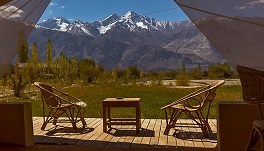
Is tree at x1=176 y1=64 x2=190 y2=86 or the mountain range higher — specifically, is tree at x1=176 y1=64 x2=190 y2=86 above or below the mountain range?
below

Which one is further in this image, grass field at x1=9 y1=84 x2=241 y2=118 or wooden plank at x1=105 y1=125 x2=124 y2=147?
grass field at x1=9 y1=84 x2=241 y2=118

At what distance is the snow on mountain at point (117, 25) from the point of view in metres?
97.6

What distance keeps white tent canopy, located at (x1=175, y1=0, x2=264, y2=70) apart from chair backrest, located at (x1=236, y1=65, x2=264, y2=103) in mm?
624

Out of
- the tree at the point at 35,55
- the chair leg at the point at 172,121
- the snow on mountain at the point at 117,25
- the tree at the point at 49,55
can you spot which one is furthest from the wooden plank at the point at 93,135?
the snow on mountain at the point at 117,25

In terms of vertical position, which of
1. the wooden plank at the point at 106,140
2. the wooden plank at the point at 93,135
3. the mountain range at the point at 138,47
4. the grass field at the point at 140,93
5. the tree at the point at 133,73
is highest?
the mountain range at the point at 138,47

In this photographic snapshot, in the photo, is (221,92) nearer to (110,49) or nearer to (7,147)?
(7,147)

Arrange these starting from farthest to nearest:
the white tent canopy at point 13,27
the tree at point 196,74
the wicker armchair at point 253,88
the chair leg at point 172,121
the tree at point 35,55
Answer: the tree at point 196,74, the tree at point 35,55, the chair leg at point 172,121, the white tent canopy at point 13,27, the wicker armchair at point 253,88

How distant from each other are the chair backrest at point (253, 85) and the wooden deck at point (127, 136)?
53.8 inches

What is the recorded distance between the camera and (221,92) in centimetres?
1030

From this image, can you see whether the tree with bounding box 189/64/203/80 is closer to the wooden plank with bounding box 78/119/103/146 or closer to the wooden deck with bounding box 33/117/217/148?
the wooden deck with bounding box 33/117/217/148

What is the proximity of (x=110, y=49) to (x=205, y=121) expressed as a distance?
56304 millimetres

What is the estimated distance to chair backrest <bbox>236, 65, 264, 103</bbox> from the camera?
2678 mm

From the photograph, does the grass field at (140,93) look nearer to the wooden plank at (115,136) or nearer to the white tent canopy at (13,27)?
the wooden plank at (115,136)

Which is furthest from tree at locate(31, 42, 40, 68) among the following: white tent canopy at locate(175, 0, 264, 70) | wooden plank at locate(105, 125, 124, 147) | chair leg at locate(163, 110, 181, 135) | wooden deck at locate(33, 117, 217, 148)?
white tent canopy at locate(175, 0, 264, 70)
